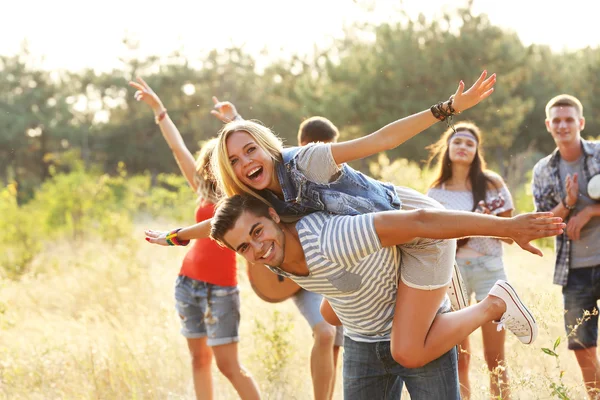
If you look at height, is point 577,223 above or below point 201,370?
above

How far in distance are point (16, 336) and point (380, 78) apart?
18.1 m

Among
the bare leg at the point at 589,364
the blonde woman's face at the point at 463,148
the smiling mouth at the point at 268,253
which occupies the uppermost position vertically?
the blonde woman's face at the point at 463,148

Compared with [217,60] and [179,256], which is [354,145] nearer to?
[179,256]

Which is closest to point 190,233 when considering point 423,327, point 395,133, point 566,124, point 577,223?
point 395,133

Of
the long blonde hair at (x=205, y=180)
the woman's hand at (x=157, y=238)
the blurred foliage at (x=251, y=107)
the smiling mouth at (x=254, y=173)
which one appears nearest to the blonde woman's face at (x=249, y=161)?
the smiling mouth at (x=254, y=173)

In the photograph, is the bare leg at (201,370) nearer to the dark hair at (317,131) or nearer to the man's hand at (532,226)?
the dark hair at (317,131)

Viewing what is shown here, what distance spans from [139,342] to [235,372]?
2.03 meters

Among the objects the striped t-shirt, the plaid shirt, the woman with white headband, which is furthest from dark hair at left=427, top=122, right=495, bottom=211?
the striped t-shirt

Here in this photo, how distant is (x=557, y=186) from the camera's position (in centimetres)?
464

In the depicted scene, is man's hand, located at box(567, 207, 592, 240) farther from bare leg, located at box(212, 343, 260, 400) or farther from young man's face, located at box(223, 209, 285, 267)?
young man's face, located at box(223, 209, 285, 267)

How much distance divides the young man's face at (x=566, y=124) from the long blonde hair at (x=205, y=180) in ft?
7.67

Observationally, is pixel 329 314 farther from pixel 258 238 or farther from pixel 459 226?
pixel 459 226

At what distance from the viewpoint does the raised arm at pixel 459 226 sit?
2371 millimetres

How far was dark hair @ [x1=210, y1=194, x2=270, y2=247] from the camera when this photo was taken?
2803 mm
